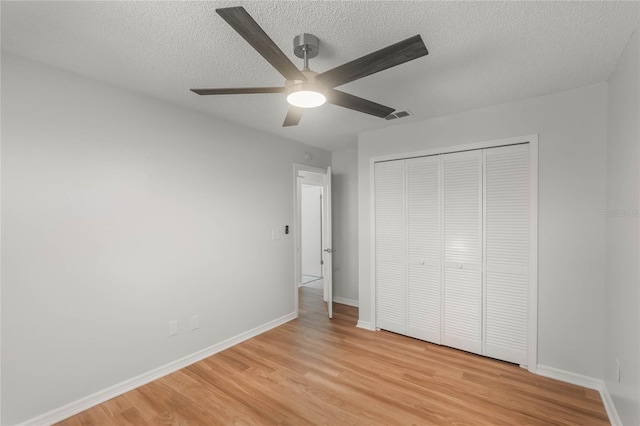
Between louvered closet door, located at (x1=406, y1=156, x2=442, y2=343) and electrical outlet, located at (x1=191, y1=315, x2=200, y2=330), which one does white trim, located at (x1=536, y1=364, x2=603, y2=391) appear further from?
electrical outlet, located at (x1=191, y1=315, x2=200, y2=330)

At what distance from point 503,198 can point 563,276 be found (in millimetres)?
812

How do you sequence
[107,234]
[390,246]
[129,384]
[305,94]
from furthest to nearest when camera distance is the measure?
[390,246] → [129,384] → [107,234] → [305,94]

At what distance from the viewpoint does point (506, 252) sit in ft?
9.12

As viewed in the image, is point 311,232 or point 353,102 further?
point 311,232

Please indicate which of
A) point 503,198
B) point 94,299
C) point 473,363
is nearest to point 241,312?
point 94,299

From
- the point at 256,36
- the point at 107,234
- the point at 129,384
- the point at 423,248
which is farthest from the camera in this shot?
the point at 423,248

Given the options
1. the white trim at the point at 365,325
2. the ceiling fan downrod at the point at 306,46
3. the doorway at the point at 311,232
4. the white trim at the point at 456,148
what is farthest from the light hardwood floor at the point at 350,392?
the doorway at the point at 311,232

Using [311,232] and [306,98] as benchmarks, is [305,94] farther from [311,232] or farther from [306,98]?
→ [311,232]

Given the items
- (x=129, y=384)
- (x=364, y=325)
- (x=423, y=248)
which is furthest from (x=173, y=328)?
(x=423, y=248)

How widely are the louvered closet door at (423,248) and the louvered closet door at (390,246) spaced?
8 centimetres

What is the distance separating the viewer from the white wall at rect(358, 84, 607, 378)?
7.79 ft

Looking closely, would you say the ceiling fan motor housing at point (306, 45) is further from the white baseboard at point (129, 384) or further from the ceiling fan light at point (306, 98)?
the white baseboard at point (129, 384)

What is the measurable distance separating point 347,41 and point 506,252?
237 centimetres

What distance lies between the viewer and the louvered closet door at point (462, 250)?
9.65 feet
